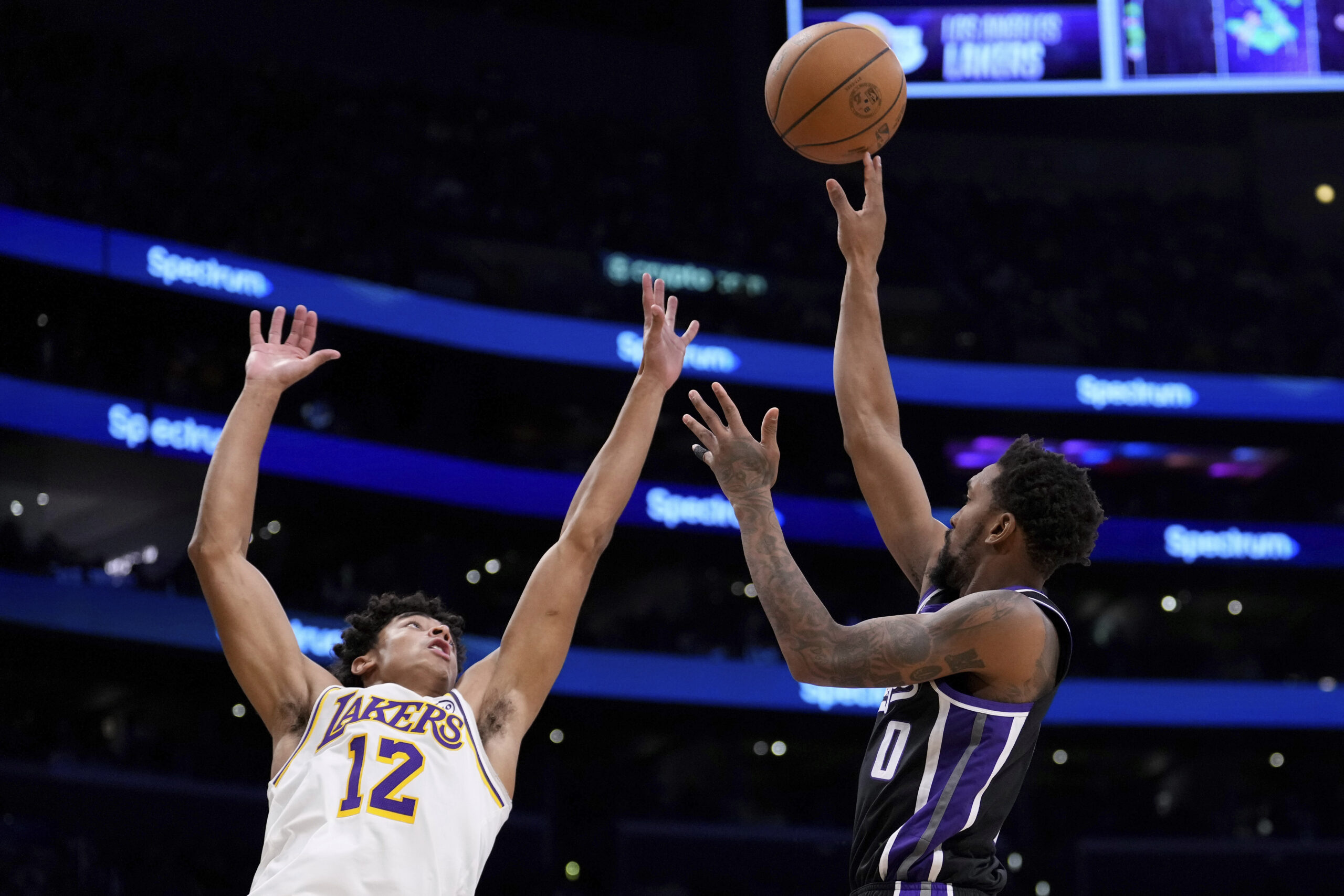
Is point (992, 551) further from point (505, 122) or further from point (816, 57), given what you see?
point (505, 122)

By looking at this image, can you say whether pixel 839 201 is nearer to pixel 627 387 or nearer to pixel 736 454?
pixel 736 454

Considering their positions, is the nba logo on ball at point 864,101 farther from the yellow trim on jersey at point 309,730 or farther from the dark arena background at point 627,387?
the dark arena background at point 627,387

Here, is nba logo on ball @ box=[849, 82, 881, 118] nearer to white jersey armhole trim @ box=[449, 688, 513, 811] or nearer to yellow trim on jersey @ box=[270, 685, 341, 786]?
white jersey armhole trim @ box=[449, 688, 513, 811]

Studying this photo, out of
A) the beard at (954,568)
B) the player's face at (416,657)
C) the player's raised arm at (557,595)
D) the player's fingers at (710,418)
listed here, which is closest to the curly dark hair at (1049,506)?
the beard at (954,568)

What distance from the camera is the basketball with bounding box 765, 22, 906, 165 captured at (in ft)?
15.7

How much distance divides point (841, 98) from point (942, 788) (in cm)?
262

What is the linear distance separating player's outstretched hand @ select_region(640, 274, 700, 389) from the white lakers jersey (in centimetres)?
108

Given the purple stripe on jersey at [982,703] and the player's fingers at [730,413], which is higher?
the player's fingers at [730,413]

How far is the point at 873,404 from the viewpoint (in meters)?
4.10

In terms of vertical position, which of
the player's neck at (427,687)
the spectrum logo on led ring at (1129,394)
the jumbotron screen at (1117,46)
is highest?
the jumbotron screen at (1117,46)

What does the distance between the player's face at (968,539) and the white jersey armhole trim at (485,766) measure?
1207mm

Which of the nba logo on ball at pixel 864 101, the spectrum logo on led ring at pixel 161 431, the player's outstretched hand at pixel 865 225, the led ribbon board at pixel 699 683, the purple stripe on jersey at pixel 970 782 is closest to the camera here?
the purple stripe on jersey at pixel 970 782

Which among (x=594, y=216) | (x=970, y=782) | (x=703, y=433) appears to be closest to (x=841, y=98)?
(x=703, y=433)

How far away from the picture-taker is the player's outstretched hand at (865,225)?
4.12 m
